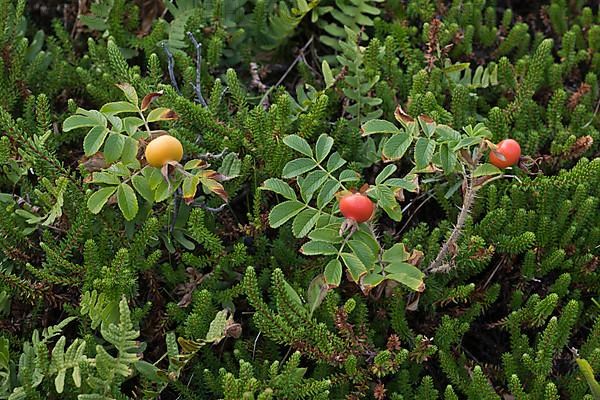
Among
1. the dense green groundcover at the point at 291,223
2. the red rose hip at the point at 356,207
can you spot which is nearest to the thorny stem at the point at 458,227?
the dense green groundcover at the point at 291,223

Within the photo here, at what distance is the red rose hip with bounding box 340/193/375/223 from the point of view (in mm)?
1910

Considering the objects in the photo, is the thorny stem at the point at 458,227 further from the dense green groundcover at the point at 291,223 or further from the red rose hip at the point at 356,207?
the red rose hip at the point at 356,207

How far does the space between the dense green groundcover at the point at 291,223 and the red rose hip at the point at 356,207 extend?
0.03 m

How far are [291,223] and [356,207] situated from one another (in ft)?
1.58

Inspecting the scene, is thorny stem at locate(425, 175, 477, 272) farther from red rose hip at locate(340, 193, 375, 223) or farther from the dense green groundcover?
red rose hip at locate(340, 193, 375, 223)

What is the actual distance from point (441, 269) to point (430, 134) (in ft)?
1.32

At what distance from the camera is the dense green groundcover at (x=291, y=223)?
198 centimetres

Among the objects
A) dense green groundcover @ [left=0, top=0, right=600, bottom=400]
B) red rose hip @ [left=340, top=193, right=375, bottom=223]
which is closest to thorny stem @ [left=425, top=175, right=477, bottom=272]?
dense green groundcover @ [left=0, top=0, right=600, bottom=400]

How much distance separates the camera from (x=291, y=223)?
92.8 inches

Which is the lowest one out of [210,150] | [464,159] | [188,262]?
[188,262]

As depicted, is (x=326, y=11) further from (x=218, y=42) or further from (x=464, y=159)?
(x=464, y=159)

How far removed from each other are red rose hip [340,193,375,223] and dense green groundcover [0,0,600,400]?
3cm

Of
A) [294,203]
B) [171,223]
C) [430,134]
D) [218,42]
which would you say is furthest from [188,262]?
[218,42]

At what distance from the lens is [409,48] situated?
114 inches
